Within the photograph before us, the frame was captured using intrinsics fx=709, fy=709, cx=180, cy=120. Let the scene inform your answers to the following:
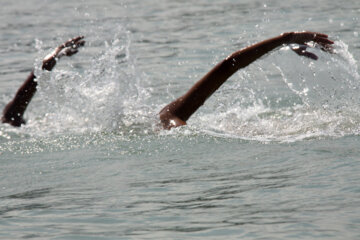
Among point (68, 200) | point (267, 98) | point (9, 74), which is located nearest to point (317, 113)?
point (267, 98)

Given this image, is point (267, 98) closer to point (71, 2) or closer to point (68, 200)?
point (68, 200)

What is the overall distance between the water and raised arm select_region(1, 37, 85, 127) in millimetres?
111

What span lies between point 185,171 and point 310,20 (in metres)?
8.49

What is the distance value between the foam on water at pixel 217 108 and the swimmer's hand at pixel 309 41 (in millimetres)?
108

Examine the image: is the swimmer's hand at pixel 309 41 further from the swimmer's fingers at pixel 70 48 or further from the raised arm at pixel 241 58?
the swimmer's fingers at pixel 70 48

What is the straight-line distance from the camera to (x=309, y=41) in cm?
602

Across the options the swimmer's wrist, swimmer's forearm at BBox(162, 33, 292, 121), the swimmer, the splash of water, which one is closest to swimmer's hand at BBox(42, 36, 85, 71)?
the swimmer

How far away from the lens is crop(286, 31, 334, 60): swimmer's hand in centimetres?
594

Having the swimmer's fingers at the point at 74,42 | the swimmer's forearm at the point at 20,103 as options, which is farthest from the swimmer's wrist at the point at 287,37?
the swimmer's forearm at the point at 20,103

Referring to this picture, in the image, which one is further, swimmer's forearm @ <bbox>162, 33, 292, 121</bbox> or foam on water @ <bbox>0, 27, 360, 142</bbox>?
foam on water @ <bbox>0, 27, 360, 142</bbox>

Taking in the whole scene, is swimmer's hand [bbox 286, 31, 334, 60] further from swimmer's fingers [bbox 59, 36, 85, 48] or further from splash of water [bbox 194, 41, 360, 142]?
swimmer's fingers [bbox 59, 36, 85, 48]

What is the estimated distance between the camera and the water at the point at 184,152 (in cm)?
394

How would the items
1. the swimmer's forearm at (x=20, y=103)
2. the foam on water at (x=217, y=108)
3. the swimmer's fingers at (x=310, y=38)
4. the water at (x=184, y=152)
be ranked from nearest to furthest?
the water at (x=184, y=152) < the swimmer's fingers at (x=310, y=38) < the foam on water at (x=217, y=108) < the swimmer's forearm at (x=20, y=103)

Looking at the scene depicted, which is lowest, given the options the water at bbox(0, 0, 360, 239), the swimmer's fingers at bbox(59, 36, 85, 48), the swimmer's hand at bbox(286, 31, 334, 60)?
the water at bbox(0, 0, 360, 239)
